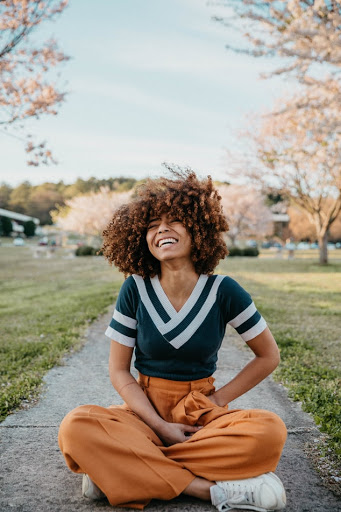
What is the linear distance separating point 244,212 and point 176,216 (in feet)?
124

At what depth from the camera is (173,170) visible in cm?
257

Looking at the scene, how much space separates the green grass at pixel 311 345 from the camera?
3183 millimetres

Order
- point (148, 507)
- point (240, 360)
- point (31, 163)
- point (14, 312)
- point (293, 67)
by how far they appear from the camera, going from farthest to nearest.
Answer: point (31, 163) → point (293, 67) → point (14, 312) → point (240, 360) → point (148, 507)

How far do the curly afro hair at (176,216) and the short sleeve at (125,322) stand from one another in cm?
18

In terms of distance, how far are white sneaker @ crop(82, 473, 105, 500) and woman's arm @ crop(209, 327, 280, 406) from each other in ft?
2.31

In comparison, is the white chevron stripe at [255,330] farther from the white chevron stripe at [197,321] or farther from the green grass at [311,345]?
the green grass at [311,345]

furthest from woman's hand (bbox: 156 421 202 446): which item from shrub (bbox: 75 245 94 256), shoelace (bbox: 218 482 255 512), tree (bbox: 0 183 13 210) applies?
tree (bbox: 0 183 13 210)

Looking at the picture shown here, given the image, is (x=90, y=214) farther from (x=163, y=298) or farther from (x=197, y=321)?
(x=197, y=321)

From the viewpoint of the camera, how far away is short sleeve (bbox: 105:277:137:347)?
2.41 meters

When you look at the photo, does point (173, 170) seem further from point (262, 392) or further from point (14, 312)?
point (14, 312)

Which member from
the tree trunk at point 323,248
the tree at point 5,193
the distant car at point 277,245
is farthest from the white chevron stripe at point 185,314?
the tree at point 5,193

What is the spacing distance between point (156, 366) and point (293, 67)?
810 centimetres

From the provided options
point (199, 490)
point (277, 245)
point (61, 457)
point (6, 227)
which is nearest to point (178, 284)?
point (199, 490)

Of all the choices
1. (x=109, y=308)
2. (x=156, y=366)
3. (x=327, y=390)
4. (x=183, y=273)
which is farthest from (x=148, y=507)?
(x=109, y=308)
